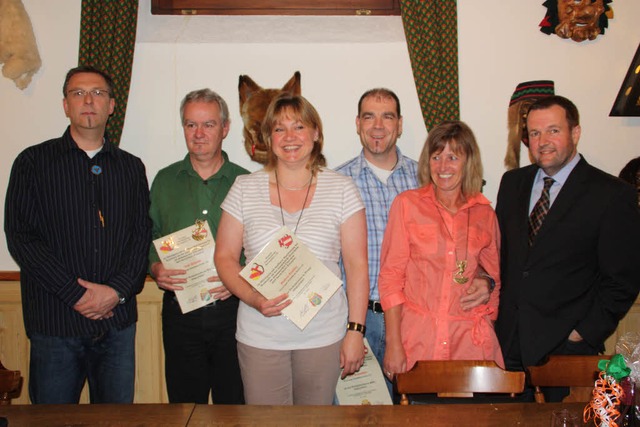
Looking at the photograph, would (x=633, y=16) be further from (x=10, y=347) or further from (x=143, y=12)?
(x=10, y=347)

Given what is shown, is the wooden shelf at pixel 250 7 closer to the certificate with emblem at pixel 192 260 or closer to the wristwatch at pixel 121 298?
the certificate with emblem at pixel 192 260

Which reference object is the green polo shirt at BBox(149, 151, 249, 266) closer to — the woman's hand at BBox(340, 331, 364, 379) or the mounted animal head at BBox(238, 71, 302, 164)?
the mounted animal head at BBox(238, 71, 302, 164)

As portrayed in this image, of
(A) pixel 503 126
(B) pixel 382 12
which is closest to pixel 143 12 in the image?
(B) pixel 382 12

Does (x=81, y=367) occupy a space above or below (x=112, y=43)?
below

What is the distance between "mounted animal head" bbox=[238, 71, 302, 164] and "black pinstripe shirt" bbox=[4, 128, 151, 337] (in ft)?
3.80

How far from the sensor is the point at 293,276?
239 cm

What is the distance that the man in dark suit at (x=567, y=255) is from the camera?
2.67 metres

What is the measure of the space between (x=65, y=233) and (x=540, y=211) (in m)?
2.39

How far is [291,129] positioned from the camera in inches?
99.7

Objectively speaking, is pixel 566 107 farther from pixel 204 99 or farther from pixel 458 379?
pixel 204 99

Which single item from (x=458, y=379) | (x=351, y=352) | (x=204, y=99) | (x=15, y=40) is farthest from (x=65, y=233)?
(x=458, y=379)

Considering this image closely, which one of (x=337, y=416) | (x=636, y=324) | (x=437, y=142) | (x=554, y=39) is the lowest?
(x=636, y=324)

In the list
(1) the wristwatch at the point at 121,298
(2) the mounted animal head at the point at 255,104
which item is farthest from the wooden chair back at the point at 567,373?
(2) the mounted animal head at the point at 255,104

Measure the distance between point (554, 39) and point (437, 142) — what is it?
192cm
